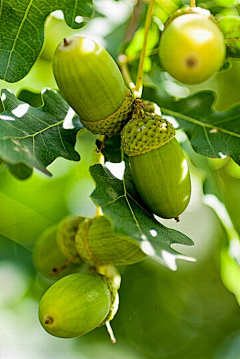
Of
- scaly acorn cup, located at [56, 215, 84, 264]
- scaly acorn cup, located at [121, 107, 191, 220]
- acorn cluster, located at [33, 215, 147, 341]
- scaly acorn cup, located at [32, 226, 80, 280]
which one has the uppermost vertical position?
scaly acorn cup, located at [121, 107, 191, 220]

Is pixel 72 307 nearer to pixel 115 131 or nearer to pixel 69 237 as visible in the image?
pixel 69 237

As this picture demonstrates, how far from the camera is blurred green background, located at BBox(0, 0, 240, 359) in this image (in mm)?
1877

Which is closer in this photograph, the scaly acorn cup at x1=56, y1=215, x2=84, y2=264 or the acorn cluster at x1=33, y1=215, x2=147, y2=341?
the acorn cluster at x1=33, y1=215, x2=147, y2=341

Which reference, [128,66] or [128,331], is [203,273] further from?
[128,66]

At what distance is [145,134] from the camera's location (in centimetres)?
114

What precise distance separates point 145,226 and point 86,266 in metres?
0.45

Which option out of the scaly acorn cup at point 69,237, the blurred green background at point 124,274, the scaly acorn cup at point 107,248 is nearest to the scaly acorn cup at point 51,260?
the scaly acorn cup at point 69,237

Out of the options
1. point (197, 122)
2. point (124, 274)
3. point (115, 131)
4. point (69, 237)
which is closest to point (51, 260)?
point (69, 237)

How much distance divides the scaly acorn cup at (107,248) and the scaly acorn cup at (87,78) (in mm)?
260

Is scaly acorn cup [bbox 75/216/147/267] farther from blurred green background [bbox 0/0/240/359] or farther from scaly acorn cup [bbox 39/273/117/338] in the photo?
blurred green background [bbox 0/0/240/359]

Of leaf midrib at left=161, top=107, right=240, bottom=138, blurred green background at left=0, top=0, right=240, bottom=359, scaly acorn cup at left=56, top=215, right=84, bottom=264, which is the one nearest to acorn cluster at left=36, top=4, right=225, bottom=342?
scaly acorn cup at left=56, top=215, right=84, bottom=264

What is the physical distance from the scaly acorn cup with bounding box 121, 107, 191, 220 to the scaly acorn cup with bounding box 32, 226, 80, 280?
1.43 feet

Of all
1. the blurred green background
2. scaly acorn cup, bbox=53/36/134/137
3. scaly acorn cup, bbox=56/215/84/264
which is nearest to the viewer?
scaly acorn cup, bbox=53/36/134/137

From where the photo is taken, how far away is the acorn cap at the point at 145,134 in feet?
3.72
